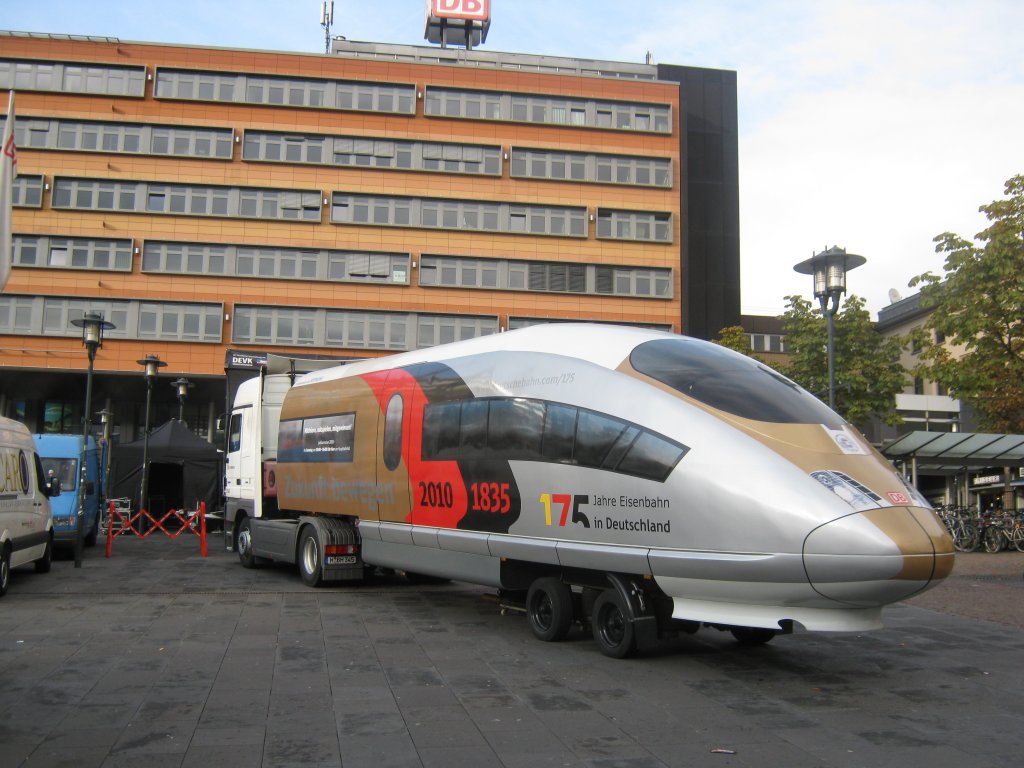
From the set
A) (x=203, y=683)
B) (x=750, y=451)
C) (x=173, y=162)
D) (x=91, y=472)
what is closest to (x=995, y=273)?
(x=750, y=451)

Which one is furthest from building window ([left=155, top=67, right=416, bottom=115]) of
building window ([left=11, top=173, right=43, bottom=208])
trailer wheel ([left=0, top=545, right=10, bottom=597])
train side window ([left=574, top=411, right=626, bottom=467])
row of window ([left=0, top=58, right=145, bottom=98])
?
train side window ([left=574, top=411, right=626, bottom=467])

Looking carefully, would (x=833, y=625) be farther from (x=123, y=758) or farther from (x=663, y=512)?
(x=123, y=758)

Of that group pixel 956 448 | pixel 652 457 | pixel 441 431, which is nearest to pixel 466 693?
pixel 652 457

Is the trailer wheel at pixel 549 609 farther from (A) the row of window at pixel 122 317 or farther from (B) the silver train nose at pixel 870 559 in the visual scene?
(A) the row of window at pixel 122 317

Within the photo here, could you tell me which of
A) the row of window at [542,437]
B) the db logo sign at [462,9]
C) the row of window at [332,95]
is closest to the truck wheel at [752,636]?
the row of window at [542,437]

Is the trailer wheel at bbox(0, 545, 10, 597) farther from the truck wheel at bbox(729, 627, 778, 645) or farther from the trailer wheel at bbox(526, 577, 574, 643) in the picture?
the truck wheel at bbox(729, 627, 778, 645)

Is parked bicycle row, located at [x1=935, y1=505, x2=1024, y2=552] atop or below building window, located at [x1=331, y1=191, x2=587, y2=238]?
below

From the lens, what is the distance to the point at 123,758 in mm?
5629

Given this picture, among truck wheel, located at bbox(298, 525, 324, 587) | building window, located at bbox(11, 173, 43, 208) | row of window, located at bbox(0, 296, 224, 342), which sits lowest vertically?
truck wheel, located at bbox(298, 525, 324, 587)

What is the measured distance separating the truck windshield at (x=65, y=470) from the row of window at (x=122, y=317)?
2367 cm

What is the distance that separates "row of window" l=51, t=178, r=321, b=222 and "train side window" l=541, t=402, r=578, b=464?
1458 inches

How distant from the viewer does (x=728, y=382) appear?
870 cm

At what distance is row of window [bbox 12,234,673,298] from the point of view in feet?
140

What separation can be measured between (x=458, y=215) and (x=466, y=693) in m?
39.6
